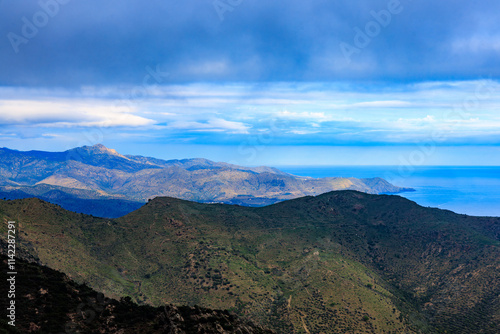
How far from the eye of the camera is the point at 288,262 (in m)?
108

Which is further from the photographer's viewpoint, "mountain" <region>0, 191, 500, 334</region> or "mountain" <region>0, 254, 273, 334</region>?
"mountain" <region>0, 191, 500, 334</region>

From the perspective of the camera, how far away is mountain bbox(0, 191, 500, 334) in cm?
8106

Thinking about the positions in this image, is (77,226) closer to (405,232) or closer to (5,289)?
(5,289)

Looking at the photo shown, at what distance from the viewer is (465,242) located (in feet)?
372

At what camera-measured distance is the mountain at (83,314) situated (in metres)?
34.8

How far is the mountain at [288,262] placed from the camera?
81.1 metres

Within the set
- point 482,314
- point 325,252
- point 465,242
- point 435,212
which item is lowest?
point 482,314

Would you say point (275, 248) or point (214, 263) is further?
point (275, 248)

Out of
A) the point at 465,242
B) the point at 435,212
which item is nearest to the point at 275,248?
the point at 465,242

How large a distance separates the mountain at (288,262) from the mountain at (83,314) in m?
34.9

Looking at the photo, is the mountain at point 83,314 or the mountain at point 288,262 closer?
the mountain at point 83,314

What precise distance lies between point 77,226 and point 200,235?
40551mm

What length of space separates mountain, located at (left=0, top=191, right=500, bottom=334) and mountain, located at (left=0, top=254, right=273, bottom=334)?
3490cm

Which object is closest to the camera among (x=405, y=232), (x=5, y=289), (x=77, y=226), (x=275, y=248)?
(x=5, y=289)
